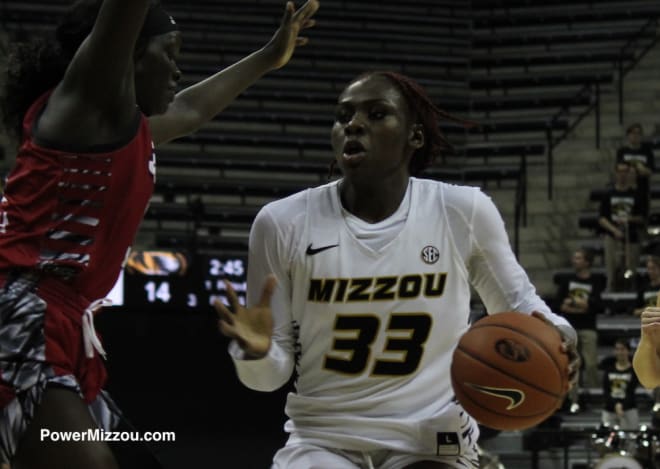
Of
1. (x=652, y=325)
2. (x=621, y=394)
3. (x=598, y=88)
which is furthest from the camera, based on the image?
(x=598, y=88)

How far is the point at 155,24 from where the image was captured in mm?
3332

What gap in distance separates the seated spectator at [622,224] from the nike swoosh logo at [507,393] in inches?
411

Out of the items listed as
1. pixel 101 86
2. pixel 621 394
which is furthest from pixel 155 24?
pixel 621 394

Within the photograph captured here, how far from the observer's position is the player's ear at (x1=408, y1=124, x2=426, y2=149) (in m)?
3.95

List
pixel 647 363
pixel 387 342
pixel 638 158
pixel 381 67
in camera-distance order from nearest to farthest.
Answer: pixel 387 342
pixel 647 363
pixel 638 158
pixel 381 67

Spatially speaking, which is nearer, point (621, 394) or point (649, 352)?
point (649, 352)

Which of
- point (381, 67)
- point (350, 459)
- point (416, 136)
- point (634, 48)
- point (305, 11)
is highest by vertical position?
point (634, 48)

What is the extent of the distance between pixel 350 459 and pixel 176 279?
6.31 meters

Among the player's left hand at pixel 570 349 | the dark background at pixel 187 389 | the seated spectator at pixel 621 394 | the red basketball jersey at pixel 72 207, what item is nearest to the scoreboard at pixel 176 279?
the dark background at pixel 187 389

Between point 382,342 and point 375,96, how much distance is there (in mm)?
780

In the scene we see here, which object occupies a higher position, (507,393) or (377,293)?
(377,293)

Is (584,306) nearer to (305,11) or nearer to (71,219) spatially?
(305,11)

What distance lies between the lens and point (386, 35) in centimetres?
1925

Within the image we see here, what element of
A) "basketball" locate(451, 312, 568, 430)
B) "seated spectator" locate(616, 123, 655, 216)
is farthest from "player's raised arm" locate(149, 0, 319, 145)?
"seated spectator" locate(616, 123, 655, 216)
